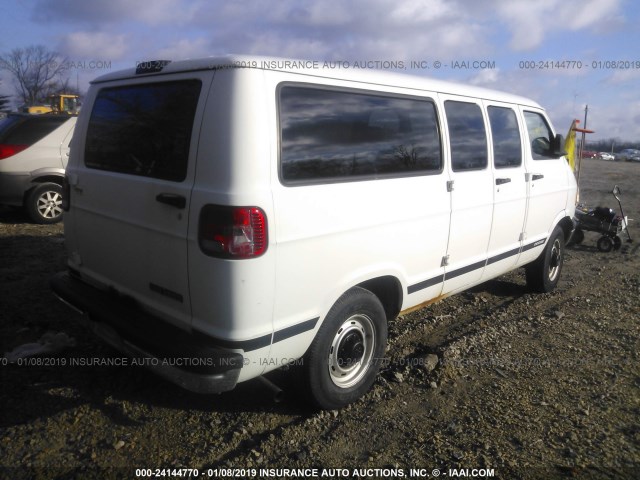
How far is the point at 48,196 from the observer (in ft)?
27.7

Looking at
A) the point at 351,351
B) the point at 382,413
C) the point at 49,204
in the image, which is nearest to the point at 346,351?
the point at 351,351

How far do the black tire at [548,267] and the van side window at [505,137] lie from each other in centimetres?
A: 138

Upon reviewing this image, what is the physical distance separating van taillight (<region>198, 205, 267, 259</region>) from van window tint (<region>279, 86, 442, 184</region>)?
32 cm

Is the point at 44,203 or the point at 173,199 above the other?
the point at 173,199

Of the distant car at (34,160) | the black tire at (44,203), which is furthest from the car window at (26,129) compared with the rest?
the black tire at (44,203)

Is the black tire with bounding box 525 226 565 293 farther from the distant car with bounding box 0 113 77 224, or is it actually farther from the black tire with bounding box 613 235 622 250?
the distant car with bounding box 0 113 77 224

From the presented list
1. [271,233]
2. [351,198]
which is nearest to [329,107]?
[351,198]

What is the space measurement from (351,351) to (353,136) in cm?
140

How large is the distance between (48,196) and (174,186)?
6.83 metres

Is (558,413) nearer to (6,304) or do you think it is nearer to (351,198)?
(351,198)

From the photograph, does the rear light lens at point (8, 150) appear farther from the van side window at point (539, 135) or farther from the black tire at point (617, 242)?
the black tire at point (617, 242)

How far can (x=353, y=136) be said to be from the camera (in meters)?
3.17

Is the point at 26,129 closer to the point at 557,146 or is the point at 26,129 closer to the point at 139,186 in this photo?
the point at 139,186

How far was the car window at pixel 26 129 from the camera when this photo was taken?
26.4 ft
